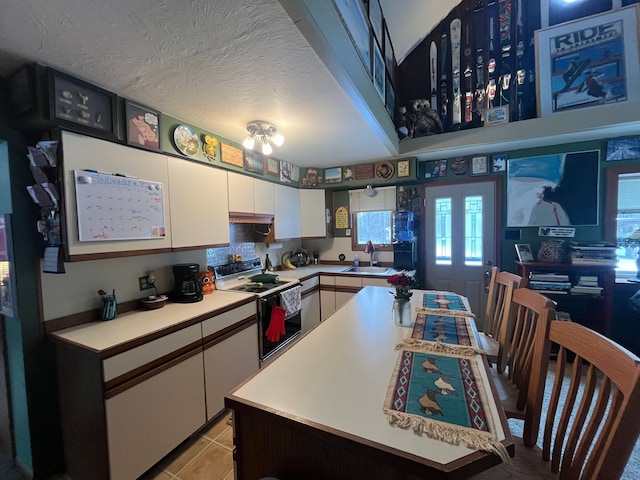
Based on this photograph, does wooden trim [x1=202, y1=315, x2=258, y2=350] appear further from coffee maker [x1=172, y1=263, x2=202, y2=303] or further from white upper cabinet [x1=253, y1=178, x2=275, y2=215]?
white upper cabinet [x1=253, y1=178, x2=275, y2=215]

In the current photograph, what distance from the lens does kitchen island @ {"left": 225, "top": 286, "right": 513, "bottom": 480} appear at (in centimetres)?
69

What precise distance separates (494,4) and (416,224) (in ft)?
8.68

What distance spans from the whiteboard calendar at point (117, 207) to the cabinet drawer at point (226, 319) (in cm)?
72

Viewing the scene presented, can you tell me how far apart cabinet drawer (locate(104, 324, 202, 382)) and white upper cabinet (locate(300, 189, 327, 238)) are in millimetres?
2199

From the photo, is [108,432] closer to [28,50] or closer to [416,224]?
[28,50]

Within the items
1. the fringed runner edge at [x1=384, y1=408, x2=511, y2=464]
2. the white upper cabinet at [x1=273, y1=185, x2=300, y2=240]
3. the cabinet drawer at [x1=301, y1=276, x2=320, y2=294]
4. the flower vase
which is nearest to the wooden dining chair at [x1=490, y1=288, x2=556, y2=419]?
the flower vase

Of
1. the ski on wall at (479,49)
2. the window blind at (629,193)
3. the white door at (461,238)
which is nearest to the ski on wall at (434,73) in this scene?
the ski on wall at (479,49)

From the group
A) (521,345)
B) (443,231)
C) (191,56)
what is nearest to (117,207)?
(191,56)

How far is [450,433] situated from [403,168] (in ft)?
9.84

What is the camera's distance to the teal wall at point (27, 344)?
142 cm

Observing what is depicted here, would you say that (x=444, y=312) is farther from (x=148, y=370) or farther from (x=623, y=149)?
(x=623, y=149)

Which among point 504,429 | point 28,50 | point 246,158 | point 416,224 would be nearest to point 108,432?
point 504,429

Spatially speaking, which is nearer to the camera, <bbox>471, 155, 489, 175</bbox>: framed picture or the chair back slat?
the chair back slat

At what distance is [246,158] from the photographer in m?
2.66
